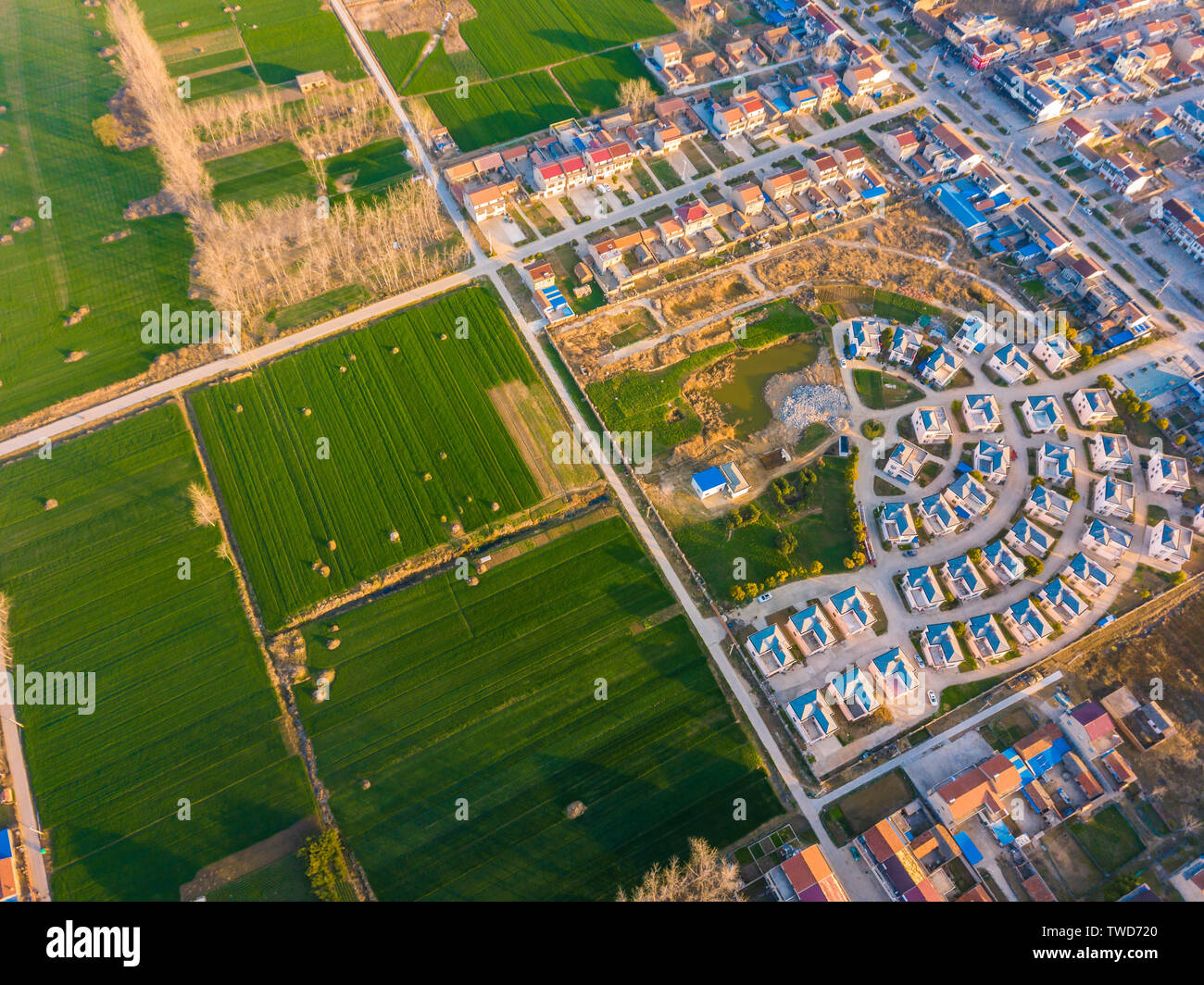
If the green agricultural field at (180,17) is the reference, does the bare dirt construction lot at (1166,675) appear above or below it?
below

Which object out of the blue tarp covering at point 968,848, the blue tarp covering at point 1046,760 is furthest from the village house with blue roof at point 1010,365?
the blue tarp covering at point 968,848

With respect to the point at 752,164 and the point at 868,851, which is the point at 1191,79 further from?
the point at 868,851

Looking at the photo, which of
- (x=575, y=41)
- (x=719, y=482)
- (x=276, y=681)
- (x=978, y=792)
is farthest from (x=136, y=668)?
(x=575, y=41)

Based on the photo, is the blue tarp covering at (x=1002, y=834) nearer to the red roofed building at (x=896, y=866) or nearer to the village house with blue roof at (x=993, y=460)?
the red roofed building at (x=896, y=866)
